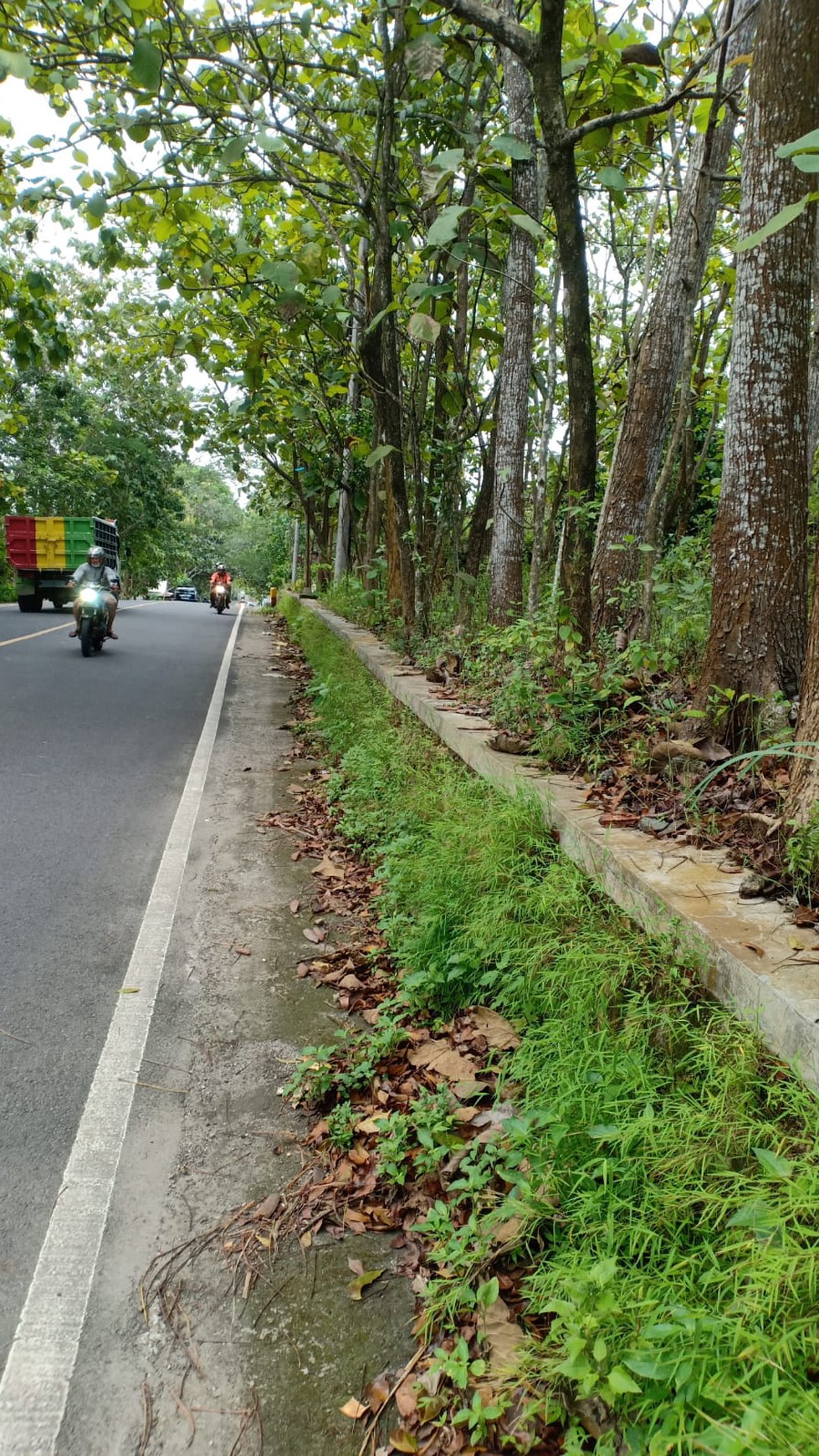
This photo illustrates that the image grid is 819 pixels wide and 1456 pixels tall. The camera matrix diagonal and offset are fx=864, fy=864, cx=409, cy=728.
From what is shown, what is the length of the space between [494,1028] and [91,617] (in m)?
11.9

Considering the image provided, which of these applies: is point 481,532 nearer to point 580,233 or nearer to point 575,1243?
point 580,233

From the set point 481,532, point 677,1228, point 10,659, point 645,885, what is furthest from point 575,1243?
point 10,659

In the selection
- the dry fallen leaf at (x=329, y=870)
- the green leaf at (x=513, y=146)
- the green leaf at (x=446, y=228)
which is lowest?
the dry fallen leaf at (x=329, y=870)

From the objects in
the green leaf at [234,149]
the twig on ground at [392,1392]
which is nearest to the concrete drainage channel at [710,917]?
the twig on ground at [392,1392]

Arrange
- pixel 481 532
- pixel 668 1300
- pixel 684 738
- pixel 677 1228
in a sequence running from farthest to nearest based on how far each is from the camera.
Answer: pixel 481 532
pixel 684 738
pixel 677 1228
pixel 668 1300

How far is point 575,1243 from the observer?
7.26 ft

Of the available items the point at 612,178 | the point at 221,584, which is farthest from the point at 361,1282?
the point at 221,584

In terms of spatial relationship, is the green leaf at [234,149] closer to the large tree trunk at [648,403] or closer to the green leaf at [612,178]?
the green leaf at [612,178]

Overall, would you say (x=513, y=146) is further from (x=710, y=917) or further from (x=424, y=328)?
(x=710, y=917)

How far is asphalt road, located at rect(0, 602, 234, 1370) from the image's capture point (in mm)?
2783

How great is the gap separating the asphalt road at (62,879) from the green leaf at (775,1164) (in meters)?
1.90

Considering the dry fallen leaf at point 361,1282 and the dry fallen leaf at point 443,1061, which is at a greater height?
the dry fallen leaf at point 443,1061

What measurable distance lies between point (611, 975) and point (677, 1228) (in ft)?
2.59

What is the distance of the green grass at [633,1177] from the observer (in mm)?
1646
